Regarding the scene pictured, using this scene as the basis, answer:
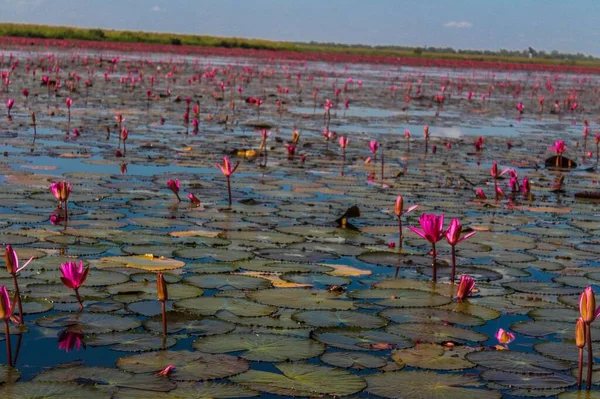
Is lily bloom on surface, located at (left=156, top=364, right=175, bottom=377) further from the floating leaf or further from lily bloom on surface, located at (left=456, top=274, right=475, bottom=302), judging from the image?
lily bloom on surface, located at (left=456, top=274, right=475, bottom=302)

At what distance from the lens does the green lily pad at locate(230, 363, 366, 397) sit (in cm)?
279

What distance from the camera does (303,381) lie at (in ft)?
9.45

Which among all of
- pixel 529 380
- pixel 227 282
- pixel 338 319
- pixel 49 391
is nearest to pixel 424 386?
pixel 529 380

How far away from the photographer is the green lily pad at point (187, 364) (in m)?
2.87

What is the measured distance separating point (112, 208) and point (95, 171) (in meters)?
1.62

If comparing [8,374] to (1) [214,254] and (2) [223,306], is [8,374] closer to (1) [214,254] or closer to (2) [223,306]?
(2) [223,306]

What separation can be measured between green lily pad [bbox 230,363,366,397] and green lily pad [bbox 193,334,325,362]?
10cm

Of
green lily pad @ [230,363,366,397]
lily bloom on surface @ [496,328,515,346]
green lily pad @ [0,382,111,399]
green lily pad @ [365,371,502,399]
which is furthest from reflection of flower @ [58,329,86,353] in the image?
lily bloom on surface @ [496,328,515,346]

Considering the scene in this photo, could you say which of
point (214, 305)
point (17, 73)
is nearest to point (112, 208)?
point (214, 305)

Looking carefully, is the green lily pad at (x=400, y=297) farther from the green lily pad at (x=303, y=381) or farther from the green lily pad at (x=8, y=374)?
the green lily pad at (x=8, y=374)

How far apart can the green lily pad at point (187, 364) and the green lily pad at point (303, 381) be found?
0.07m

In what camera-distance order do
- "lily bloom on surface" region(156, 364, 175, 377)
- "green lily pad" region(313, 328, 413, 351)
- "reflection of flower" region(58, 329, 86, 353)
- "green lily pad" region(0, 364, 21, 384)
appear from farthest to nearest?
"green lily pad" region(313, 328, 413, 351), "reflection of flower" region(58, 329, 86, 353), "lily bloom on surface" region(156, 364, 175, 377), "green lily pad" region(0, 364, 21, 384)

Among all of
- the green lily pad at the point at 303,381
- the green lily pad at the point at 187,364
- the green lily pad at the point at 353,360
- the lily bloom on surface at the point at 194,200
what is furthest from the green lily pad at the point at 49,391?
the lily bloom on surface at the point at 194,200

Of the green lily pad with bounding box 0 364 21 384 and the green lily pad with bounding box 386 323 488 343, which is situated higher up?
the green lily pad with bounding box 386 323 488 343
